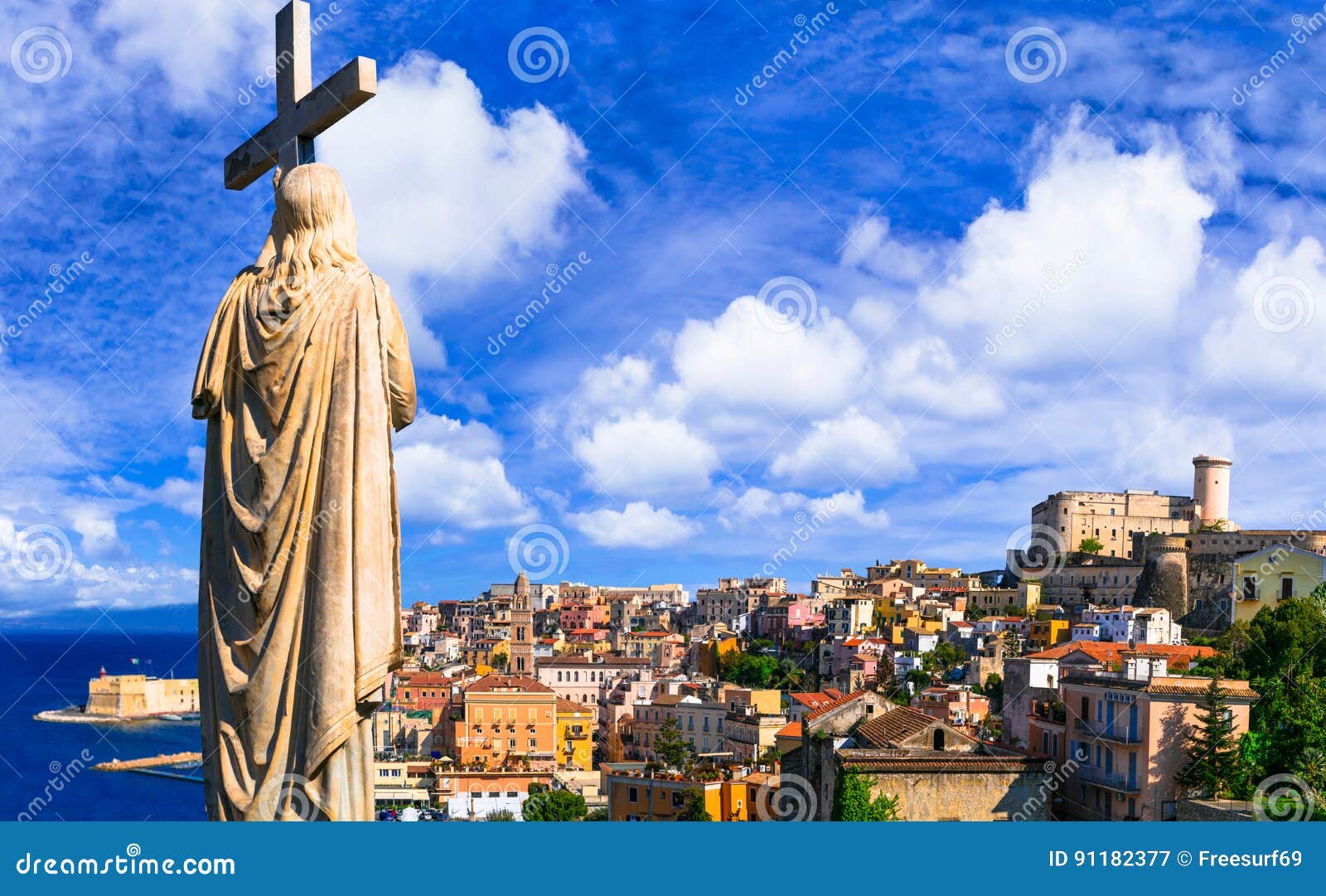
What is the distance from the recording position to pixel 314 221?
10.2 feet

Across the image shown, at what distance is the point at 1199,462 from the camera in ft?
233

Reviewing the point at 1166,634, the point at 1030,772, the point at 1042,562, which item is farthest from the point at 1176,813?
the point at 1042,562

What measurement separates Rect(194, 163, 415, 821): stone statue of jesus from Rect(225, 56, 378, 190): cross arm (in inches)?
9.0

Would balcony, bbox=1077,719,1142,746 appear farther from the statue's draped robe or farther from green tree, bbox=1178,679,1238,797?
the statue's draped robe

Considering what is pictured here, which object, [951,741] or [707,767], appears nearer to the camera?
[951,741]

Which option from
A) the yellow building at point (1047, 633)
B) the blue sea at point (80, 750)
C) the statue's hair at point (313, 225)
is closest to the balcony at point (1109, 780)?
the blue sea at point (80, 750)

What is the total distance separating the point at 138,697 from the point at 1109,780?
2616 inches

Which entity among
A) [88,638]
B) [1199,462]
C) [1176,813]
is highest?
[1199,462]

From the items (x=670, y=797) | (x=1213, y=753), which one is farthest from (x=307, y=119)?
(x=670, y=797)

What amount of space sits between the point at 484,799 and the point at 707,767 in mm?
7143

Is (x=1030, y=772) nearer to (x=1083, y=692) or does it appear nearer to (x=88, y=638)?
(x=1083, y=692)

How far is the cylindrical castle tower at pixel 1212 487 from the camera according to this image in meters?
70.2

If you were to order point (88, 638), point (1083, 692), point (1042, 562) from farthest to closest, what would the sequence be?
point (88, 638)
point (1042, 562)
point (1083, 692)

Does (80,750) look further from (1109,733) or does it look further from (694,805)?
(1109,733)
